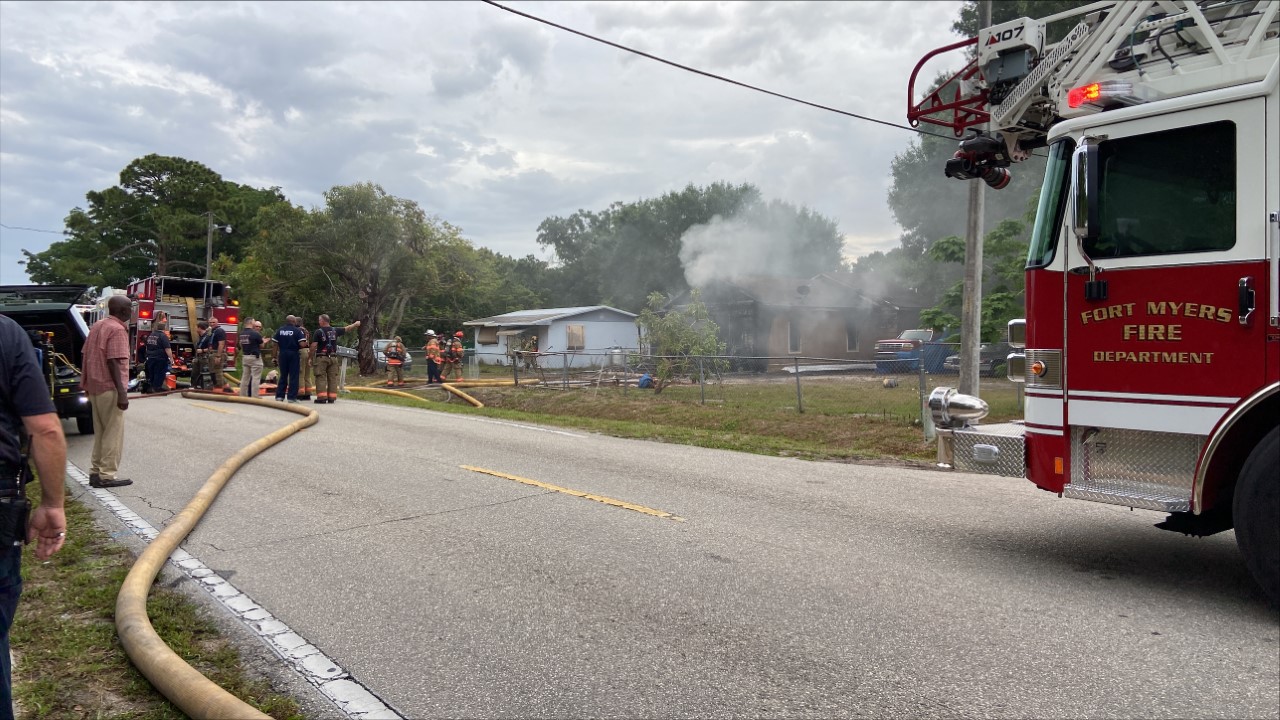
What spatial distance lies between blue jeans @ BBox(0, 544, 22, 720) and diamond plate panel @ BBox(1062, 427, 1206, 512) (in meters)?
5.56

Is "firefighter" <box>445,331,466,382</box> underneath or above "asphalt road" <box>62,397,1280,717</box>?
above

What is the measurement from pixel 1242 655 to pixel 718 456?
7494mm

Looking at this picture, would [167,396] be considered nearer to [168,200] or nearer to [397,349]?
[397,349]

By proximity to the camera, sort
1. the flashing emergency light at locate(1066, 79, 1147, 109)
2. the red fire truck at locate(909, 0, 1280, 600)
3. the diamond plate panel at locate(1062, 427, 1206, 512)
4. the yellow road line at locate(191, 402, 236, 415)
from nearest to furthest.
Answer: the red fire truck at locate(909, 0, 1280, 600), the diamond plate panel at locate(1062, 427, 1206, 512), the flashing emergency light at locate(1066, 79, 1147, 109), the yellow road line at locate(191, 402, 236, 415)

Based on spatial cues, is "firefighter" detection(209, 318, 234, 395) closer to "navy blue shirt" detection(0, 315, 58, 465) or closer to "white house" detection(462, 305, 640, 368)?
"white house" detection(462, 305, 640, 368)

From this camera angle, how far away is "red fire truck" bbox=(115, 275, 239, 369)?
2539 cm

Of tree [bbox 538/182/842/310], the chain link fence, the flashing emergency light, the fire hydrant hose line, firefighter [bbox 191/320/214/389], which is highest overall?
tree [bbox 538/182/842/310]

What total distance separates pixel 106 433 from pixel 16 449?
22.5 ft

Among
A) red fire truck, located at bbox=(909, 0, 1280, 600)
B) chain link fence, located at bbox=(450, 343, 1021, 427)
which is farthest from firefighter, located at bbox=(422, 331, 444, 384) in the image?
red fire truck, located at bbox=(909, 0, 1280, 600)

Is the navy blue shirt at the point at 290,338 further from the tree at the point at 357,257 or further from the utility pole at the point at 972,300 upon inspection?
the tree at the point at 357,257

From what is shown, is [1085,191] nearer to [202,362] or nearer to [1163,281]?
[1163,281]

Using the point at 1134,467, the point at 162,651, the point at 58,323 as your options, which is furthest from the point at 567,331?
the point at 162,651

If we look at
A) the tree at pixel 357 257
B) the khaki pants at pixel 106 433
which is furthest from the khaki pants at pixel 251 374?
the tree at pixel 357 257

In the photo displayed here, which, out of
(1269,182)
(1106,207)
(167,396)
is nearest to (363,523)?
(1106,207)
